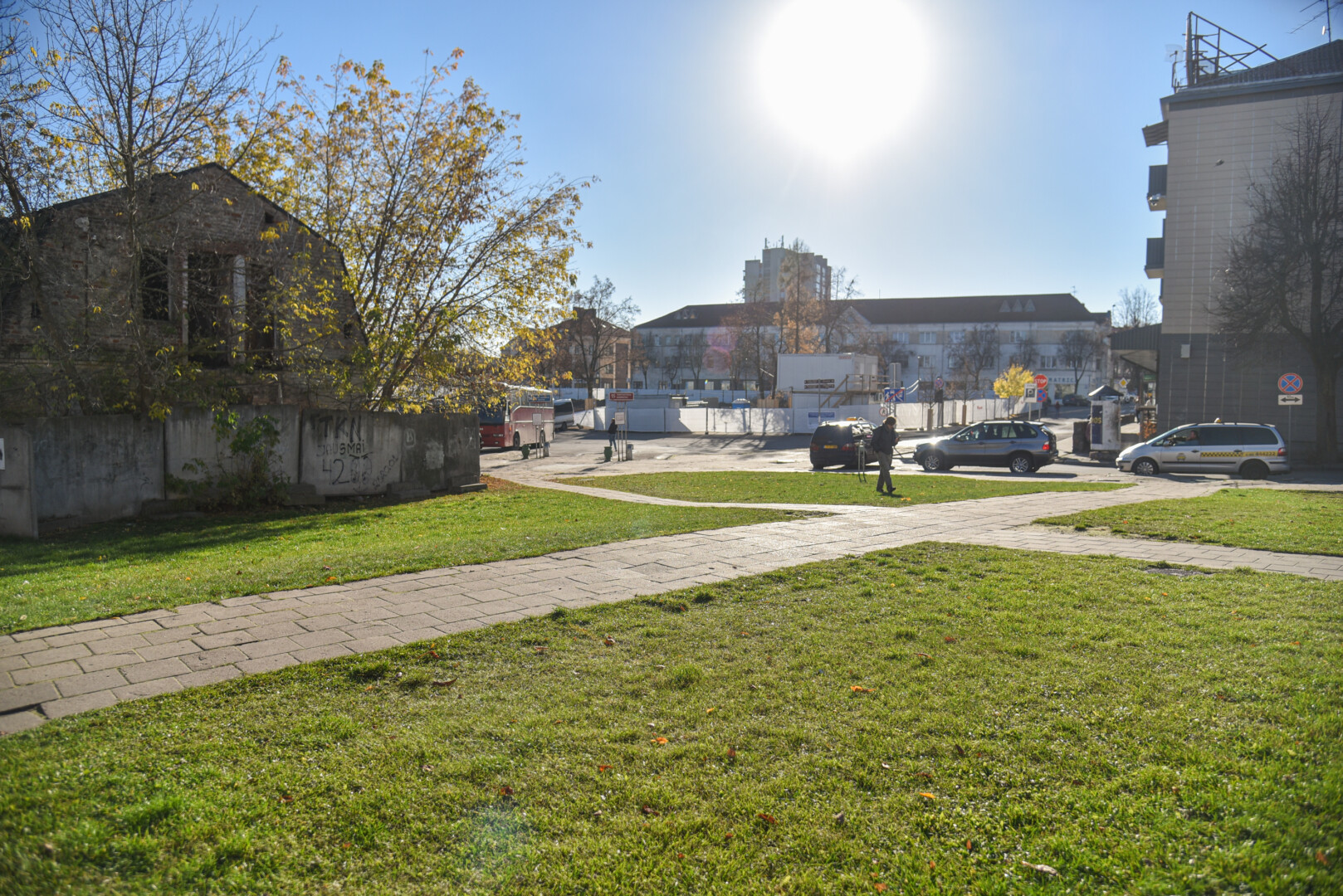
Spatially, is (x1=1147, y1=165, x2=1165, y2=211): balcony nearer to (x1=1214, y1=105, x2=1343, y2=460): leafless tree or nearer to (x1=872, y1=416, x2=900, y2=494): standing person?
(x1=1214, y1=105, x2=1343, y2=460): leafless tree

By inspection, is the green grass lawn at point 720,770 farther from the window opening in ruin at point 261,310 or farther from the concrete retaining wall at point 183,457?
the window opening in ruin at point 261,310

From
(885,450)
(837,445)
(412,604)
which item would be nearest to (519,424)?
(837,445)

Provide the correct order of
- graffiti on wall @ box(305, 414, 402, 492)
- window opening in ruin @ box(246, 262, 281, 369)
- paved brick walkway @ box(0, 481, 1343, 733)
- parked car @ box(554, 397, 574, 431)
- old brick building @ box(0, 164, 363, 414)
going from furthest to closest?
parked car @ box(554, 397, 574, 431)
window opening in ruin @ box(246, 262, 281, 369)
graffiti on wall @ box(305, 414, 402, 492)
old brick building @ box(0, 164, 363, 414)
paved brick walkway @ box(0, 481, 1343, 733)

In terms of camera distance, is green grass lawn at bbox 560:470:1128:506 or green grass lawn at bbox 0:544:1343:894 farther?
green grass lawn at bbox 560:470:1128:506

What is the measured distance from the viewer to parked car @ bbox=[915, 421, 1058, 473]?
996 inches

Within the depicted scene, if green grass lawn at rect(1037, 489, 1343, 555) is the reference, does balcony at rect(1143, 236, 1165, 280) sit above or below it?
above

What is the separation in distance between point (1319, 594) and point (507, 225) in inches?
645

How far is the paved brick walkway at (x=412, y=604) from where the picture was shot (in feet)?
16.0

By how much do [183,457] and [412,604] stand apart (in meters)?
9.13

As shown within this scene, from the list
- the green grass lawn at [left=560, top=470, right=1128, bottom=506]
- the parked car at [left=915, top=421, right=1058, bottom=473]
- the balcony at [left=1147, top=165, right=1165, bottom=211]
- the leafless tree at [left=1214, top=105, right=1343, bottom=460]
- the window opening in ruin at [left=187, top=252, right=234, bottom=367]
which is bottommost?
the green grass lawn at [left=560, top=470, right=1128, bottom=506]

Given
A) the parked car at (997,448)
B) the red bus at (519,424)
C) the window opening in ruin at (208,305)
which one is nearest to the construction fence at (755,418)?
the red bus at (519,424)

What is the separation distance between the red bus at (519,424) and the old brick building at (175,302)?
16.7m

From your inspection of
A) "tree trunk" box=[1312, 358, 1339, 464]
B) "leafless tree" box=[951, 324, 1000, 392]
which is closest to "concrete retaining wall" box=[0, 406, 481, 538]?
→ "tree trunk" box=[1312, 358, 1339, 464]

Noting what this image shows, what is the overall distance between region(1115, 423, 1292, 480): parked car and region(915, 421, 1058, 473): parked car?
9.57 feet
